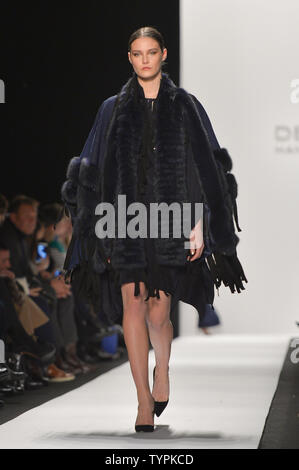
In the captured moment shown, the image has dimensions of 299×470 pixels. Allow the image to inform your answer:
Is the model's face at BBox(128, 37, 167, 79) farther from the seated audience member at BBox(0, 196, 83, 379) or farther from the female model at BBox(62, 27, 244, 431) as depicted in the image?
the seated audience member at BBox(0, 196, 83, 379)

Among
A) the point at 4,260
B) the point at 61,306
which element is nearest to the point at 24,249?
the point at 4,260

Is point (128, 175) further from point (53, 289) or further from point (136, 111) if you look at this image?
point (53, 289)

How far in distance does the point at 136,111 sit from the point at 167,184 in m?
0.23

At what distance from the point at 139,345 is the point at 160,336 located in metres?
0.16

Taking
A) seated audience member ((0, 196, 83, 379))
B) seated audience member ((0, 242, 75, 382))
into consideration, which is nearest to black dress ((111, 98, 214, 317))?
seated audience member ((0, 242, 75, 382))

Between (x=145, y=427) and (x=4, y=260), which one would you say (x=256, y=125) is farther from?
(x=145, y=427)

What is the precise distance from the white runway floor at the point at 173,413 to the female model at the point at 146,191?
0.14 m

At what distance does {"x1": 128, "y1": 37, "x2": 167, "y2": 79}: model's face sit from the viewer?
274 centimetres

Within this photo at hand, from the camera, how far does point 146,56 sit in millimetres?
2740

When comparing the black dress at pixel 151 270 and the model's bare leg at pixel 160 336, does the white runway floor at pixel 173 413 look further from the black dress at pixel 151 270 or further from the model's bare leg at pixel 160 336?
the black dress at pixel 151 270

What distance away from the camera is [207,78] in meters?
8.27

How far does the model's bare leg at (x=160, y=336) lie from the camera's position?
282cm

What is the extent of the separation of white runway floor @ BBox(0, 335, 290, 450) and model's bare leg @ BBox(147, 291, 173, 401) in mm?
105
